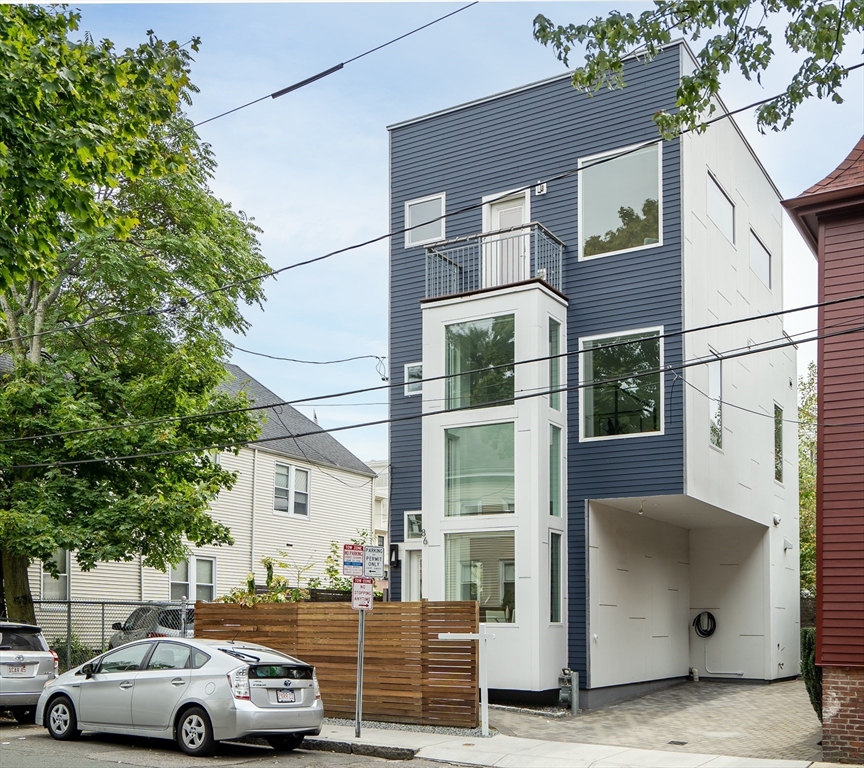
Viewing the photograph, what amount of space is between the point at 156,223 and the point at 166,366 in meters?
3.29

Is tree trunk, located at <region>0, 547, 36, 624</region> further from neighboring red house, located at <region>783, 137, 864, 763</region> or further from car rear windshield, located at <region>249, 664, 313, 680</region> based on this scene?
neighboring red house, located at <region>783, 137, 864, 763</region>

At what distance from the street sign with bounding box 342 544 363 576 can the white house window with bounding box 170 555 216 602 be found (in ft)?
50.7

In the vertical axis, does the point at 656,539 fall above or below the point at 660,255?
below

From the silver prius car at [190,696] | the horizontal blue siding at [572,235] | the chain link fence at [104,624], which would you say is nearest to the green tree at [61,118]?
Result: the silver prius car at [190,696]

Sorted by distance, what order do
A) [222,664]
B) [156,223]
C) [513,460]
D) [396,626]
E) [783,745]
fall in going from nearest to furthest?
[222,664]
[783,745]
[396,626]
[513,460]
[156,223]

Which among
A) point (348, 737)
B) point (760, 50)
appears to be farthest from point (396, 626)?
point (760, 50)

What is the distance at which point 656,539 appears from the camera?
856 inches

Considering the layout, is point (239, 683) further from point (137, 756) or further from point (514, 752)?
point (514, 752)

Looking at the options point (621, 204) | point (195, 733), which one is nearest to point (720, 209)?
point (621, 204)

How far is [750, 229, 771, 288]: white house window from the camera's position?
75.7 ft

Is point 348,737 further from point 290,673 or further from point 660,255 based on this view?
point 660,255

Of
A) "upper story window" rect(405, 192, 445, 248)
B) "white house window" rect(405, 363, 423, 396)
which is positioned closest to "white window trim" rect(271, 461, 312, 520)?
"white house window" rect(405, 363, 423, 396)

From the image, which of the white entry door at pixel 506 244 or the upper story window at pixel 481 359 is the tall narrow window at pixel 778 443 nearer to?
the white entry door at pixel 506 244

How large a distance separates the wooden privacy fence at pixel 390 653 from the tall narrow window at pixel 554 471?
11.2 ft
